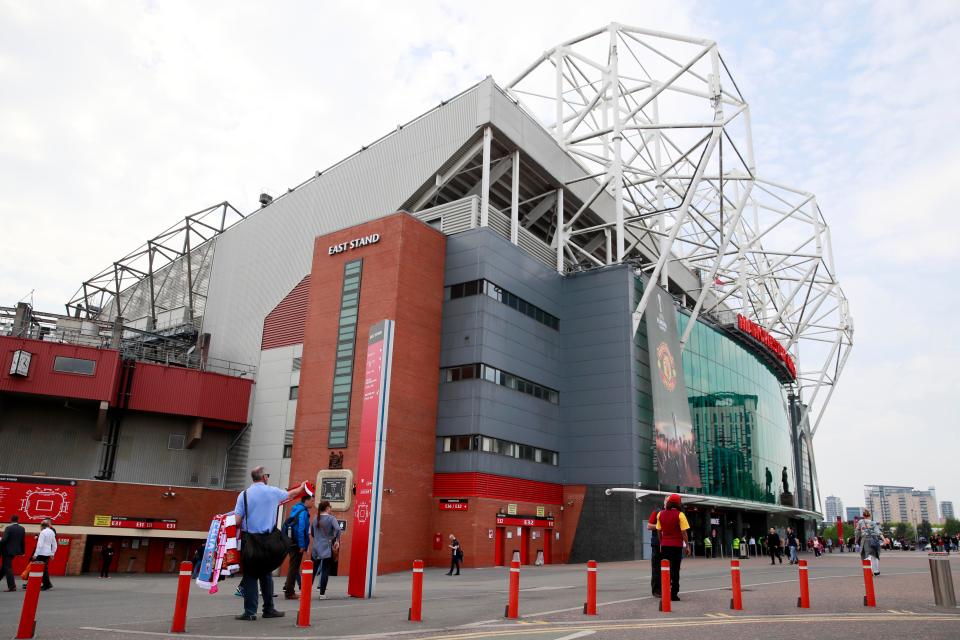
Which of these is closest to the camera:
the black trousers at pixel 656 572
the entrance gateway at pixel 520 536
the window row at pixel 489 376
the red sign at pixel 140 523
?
the black trousers at pixel 656 572

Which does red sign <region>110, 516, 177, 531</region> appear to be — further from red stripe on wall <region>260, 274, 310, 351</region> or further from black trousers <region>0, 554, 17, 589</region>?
black trousers <region>0, 554, 17, 589</region>

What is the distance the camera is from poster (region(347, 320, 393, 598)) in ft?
48.7

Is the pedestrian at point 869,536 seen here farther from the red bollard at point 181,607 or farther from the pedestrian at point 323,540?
the red bollard at point 181,607

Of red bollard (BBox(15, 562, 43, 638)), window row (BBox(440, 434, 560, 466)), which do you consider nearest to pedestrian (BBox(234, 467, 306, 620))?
red bollard (BBox(15, 562, 43, 638))

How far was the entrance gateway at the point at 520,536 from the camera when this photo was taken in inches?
1378

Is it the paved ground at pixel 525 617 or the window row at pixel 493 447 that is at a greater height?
the window row at pixel 493 447

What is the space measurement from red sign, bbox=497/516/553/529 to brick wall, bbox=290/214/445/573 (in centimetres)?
370

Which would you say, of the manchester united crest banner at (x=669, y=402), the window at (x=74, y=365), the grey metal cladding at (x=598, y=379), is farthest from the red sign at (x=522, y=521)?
the window at (x=74, y=365)

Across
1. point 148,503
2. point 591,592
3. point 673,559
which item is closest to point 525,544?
point 148,503

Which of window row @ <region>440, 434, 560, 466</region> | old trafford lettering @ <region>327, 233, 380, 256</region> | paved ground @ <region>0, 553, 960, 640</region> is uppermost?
old trafford lettering @ <region>327, 233, 380, 256</region>

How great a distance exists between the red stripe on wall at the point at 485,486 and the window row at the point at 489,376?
4.82 m

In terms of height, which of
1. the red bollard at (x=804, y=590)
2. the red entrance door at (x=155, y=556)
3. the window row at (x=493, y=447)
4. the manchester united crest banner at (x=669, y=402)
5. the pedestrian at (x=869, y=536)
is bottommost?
the red entrance door at (x=155, y=556)

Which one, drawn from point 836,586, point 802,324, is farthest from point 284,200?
point 802,324

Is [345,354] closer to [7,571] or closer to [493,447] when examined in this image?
[493,447]
